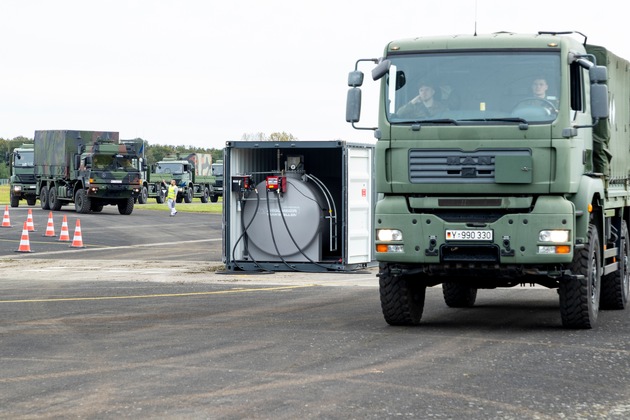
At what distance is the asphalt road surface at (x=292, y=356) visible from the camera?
8.29m

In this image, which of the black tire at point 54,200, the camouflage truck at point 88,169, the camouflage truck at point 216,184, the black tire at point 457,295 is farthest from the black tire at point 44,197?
the black tire at point 457,295

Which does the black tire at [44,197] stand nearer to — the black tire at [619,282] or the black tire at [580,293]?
the black tire at [619,282]

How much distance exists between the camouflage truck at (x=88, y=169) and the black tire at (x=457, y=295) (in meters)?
34.7

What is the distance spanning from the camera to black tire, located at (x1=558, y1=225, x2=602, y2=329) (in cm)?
1282

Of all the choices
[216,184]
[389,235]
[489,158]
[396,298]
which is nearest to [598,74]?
[489,158]

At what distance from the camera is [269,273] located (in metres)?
22.9

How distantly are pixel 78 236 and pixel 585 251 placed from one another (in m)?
20.3

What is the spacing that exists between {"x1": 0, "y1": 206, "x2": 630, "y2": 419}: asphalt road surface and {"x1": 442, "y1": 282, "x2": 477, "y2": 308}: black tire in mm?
226

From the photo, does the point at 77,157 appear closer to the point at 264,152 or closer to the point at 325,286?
the point at 264,152

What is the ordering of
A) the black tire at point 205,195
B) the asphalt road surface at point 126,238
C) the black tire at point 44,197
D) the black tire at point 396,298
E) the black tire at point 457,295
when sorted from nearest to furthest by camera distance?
the black tire at point 396,298 < the black tire at point 457,295 < the asphalt road surface at point 126,238 < the black tire at point 44,197 < the black tire at point 205,195

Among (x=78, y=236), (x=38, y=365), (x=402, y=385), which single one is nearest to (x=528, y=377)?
(x=402, y=385)

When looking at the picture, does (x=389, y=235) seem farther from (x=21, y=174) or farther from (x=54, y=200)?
(x=21, y=174)

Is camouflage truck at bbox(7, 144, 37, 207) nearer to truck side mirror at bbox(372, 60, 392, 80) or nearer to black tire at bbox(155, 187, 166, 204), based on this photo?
black tire at bbox(155, 187, 166, 204)

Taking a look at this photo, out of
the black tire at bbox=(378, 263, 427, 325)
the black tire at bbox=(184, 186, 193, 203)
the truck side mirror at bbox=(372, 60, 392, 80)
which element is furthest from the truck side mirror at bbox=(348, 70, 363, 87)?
the black tire at bbox=(184, 186, 193, 203)
